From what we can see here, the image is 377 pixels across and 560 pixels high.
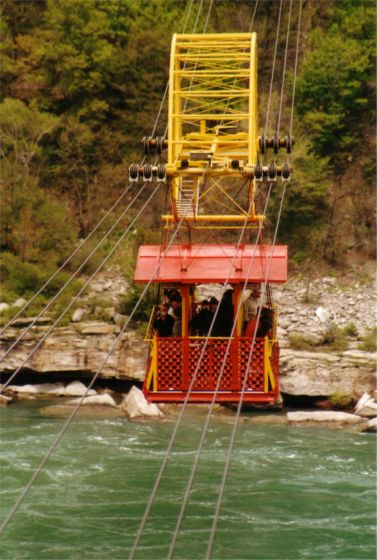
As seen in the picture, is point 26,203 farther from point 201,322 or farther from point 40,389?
point 201,322

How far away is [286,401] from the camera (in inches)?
1217

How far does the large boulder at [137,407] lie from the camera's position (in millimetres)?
29172

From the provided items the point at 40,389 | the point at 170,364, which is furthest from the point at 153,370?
the point at 40,389

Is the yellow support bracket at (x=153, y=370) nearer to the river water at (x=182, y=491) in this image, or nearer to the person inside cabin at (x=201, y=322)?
the person inside cabin at (x=201, y=322)

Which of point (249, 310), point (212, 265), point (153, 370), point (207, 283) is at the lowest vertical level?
point (153, 370)

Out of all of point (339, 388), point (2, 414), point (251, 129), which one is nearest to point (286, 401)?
point (339, 388)

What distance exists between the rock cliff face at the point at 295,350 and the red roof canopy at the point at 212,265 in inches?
494

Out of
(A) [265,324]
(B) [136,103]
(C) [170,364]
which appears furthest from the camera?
(B) [136,103]

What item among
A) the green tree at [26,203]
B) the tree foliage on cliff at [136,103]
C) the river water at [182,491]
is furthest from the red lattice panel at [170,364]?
the tree foliage on cliff at [136,103]

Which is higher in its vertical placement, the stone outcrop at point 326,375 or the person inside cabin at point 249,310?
the person inside cabin at point 249,310

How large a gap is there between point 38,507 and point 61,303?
14539mm

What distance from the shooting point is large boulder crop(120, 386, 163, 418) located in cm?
2917

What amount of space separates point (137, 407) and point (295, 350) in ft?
17.5

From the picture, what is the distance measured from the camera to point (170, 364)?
17.7 m
